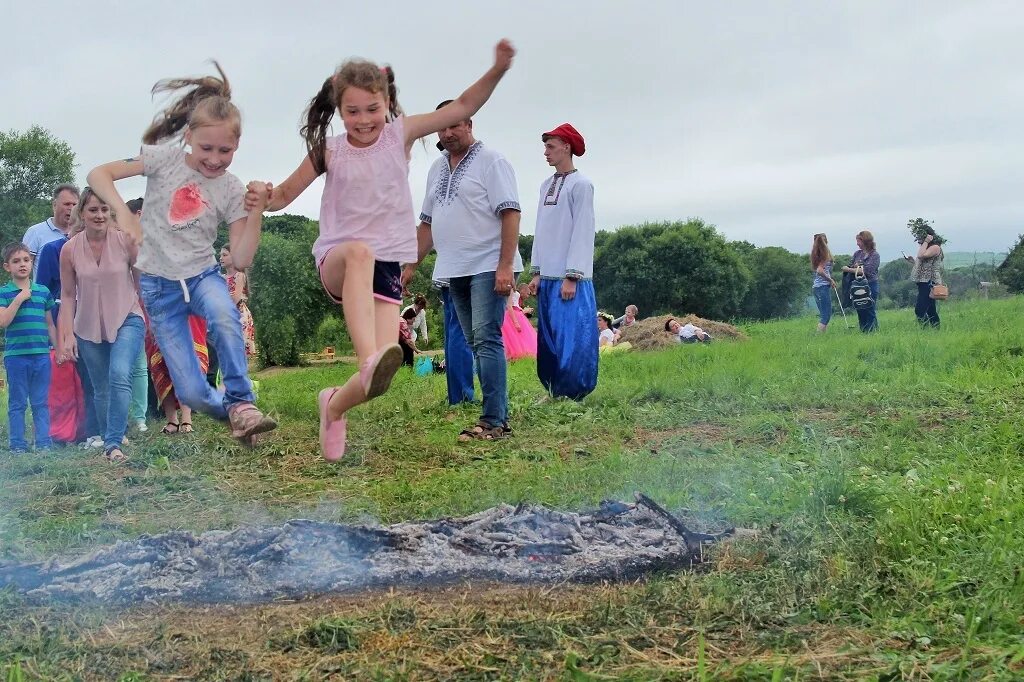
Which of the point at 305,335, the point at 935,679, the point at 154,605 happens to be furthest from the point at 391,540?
the point at 305,335

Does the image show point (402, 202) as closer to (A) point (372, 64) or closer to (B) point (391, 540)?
(A) point (372, 64)

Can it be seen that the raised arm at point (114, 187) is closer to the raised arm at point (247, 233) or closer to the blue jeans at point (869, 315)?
the raised arm at point (247, 233)

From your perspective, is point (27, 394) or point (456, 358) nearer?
point (27, 394)

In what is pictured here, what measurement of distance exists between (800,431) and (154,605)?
180 inches

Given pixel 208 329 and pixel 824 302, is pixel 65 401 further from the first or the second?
pixel 824 302

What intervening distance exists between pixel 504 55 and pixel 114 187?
167cm

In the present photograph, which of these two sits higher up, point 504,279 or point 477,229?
point 477,229

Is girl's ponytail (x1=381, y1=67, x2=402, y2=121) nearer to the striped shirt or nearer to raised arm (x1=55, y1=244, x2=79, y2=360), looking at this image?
raised arm (x1=55, y1=244, x2=79, y2=360)

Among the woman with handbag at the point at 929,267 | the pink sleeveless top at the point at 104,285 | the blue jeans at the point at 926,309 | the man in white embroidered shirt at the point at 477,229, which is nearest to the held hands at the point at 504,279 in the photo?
the man in white embroidered shirt at the point at 477,229

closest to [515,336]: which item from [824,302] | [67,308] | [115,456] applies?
[824,302]

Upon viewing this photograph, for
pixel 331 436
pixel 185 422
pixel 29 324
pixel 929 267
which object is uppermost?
pixel 929 267

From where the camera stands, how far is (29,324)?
7.80m

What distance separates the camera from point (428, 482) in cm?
604

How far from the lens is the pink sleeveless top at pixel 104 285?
561 cm
